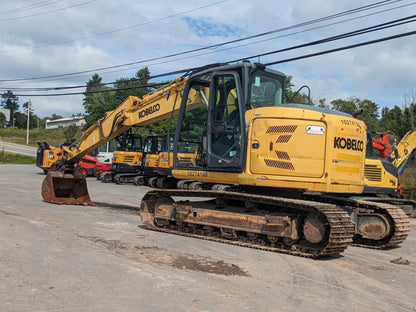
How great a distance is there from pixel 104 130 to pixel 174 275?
777cm

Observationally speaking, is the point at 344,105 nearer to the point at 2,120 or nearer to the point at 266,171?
the point at 266,171

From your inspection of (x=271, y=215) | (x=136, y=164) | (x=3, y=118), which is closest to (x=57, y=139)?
(x=3, y=118)

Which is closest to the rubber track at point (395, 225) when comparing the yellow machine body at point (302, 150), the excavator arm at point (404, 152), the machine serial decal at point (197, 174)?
the yellow machine body at point (302, 150)

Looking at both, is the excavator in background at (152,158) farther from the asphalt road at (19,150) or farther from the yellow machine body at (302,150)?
the asphalt road at (19,150)

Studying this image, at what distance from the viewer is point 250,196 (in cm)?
801

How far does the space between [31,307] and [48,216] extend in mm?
6753

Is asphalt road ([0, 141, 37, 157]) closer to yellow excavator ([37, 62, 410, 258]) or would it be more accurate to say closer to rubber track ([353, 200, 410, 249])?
yellow excavator ([37, 62, 410, 258])

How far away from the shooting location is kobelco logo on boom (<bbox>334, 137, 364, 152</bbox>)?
25.3ft

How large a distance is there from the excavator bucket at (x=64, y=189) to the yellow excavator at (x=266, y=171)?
185 inches

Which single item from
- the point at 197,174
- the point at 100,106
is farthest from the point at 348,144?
the point at 100,106

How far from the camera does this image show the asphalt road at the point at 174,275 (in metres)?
4.93

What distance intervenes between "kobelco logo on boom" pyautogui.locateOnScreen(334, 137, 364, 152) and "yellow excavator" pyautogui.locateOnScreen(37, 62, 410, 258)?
0.06 feet

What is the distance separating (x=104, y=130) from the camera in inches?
511

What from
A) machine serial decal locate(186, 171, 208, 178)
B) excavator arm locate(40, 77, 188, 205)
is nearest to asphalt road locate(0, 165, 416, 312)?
machine serial decal locate(186, 171, 208, 178)
